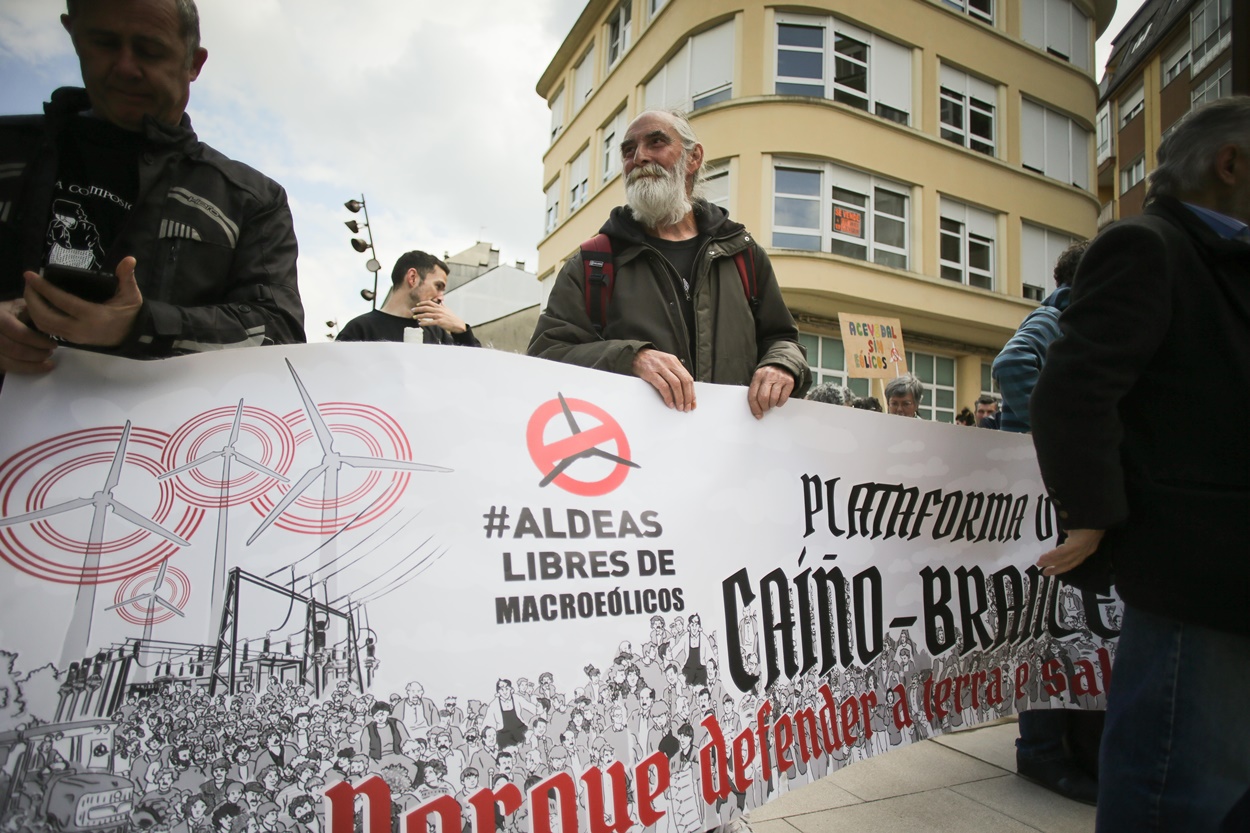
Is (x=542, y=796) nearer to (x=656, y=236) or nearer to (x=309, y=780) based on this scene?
(x=309, y=780)

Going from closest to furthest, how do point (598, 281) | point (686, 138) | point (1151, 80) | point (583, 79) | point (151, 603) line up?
point (151, 603), point (598, 281), point (686, 138), point (583, 79), point (1151, 80)

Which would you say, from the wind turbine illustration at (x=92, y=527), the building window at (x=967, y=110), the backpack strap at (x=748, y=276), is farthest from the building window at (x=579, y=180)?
the wind turbine illustration at (x=92, y=527)

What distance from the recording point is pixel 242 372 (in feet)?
4.15

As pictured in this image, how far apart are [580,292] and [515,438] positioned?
0.80 metres

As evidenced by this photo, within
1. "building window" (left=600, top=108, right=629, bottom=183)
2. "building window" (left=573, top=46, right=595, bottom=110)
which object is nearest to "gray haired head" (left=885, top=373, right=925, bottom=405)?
"building window" (left=600, top=108, right=629, bottom=183)

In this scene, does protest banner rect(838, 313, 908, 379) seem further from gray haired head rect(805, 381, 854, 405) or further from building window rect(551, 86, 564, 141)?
building window rect(551, 86, 564, 141)

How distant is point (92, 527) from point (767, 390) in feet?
4.67

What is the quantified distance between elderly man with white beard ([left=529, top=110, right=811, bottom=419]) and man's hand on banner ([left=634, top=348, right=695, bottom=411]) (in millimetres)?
182

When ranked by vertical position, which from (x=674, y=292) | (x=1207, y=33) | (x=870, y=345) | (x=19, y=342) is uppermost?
(x=1207, y=33)

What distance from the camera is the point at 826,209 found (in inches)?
565

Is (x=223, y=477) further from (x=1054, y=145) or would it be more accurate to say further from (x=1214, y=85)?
(x=1214, y=85)

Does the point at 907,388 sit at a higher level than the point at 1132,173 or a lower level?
lower

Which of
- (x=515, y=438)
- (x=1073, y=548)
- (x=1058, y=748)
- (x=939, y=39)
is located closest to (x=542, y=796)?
(x=515, y=438)

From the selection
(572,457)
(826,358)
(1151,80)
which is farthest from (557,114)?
(572,457)
